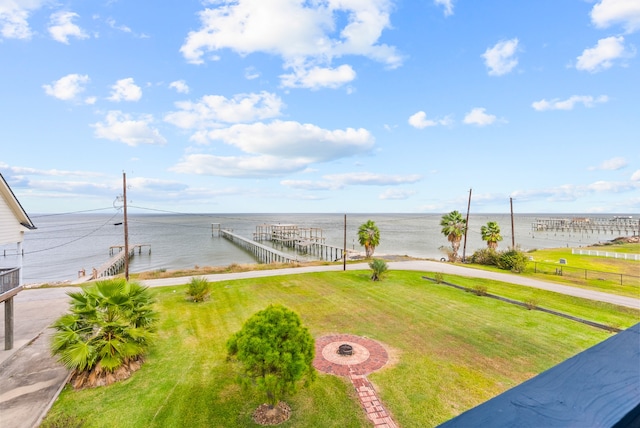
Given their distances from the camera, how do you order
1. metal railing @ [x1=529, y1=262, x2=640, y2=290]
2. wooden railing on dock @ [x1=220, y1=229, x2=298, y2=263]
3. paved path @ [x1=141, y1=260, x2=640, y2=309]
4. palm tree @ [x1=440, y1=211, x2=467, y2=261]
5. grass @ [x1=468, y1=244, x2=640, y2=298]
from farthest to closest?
A: 1. wooden railing on dock @ [x1=220, y1=229, x2=298, y2=263]
2. palm tree @ [x1=440, y1=211, x2=467, y2=261]
3. metal railing @ [x1=529, y1=262, x2=640, y2=290]
4. grass @ [x1=468, y1=244, x2=640, y2=298]
5. paved path @ [x1=141, y1=260, x2=640, y2=309]

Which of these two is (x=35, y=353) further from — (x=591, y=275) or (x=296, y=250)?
(x=296, y=250)

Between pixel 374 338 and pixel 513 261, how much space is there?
795 inches

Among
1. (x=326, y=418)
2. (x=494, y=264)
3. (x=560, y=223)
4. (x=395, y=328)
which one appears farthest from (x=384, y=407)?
(x=560, y=223)

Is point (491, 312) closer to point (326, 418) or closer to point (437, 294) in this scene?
point (437, 294)

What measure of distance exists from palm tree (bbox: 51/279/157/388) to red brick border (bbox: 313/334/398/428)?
19.8ft

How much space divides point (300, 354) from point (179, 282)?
17.7 meters

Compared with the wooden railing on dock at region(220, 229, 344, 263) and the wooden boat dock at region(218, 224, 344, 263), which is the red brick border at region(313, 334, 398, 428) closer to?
the wooden boat dock at region(218, 224, 344, 263)

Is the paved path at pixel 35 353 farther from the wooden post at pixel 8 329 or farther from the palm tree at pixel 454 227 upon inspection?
the palm tree at pixel 454 227

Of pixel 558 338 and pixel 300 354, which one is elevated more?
pixel 300 354

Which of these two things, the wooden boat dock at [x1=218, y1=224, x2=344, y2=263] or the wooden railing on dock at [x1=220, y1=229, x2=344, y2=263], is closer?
the wooden railing on dock at [x1=220, y1=229, x2=344, y2=263]

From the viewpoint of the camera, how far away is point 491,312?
1556cm

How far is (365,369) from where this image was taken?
10172 millimetres

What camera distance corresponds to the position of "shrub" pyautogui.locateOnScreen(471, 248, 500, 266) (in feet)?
Result: 97.4

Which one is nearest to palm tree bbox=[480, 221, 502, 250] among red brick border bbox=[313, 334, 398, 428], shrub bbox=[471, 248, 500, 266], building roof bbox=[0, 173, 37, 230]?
shrub bbox=[471, 248, 500, 266]
